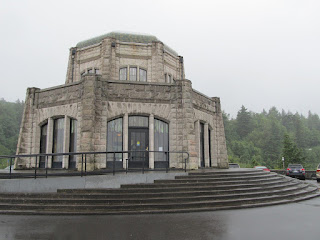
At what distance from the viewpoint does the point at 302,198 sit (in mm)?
11258

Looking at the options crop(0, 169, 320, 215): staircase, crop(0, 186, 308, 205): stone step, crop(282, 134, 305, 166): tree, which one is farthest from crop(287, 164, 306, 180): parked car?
crop(282, 134, 305, 166): tree

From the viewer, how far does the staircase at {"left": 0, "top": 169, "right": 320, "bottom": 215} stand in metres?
8.71

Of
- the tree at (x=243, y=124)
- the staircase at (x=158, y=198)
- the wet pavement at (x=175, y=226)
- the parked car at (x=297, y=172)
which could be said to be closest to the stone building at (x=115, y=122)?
the staircase at (x=158, y=198)

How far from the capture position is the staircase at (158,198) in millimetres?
8708

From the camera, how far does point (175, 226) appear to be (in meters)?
6.73

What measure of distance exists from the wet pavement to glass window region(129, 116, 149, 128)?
26.4 ft

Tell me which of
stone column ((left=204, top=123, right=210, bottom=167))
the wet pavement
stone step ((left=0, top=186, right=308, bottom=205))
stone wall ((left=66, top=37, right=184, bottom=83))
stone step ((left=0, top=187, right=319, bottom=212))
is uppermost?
stone wall ((left=66, top=37, right=184, bottom=83))

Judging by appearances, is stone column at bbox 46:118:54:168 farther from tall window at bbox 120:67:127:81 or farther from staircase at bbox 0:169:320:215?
staircase at bbox 0:169:320:215

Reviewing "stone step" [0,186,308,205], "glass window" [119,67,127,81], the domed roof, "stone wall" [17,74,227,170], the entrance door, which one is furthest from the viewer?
the domed roof

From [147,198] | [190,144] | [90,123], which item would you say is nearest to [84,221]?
[147,198]

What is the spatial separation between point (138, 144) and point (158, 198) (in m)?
6.48

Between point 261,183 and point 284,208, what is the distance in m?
2.76

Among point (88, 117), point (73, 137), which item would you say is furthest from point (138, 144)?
point (73, 137)

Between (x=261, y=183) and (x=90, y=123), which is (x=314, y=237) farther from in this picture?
(x=90, y=123)
